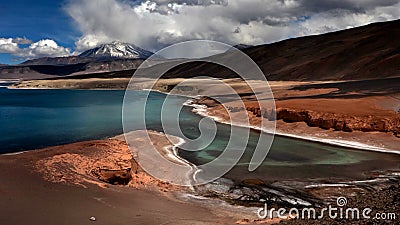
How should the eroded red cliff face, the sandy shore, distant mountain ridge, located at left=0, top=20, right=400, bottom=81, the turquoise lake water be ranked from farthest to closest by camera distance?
distant mountain ridge, located at left=0, top=20, right=400, bottom=81 < the eroded red cliff face < the turquoise lake water < the sandy shore

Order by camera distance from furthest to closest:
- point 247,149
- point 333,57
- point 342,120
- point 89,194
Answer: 1. point 333,57
2. point 342,120
3. point 247,149
4. point 89,194

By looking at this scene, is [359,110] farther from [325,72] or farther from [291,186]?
[325,72]

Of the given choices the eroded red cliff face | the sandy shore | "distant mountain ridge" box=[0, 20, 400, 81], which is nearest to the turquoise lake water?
the eroded red cliff face

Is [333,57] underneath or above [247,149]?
above

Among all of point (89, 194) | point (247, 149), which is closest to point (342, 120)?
point (247, 149)

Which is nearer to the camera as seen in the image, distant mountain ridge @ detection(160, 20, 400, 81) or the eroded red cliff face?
the eroded red cliff face

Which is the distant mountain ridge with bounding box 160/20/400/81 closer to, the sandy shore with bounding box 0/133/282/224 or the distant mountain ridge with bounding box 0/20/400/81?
the distant mountain ridge with bounding box 0/20/400/81

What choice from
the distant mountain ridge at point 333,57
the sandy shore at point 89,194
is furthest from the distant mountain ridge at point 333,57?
the sandy shore at point 89,194

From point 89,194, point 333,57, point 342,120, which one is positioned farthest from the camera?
point 333,57

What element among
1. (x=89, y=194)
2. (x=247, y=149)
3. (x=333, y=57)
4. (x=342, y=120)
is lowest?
(x=247, y=149)

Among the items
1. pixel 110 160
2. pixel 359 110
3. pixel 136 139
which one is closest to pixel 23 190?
pixel 110 160

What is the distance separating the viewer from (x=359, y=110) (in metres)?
31.5

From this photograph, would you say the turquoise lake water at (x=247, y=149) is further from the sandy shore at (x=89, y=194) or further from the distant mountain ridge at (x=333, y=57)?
the distant mountain ridge at (x=333, y=57)

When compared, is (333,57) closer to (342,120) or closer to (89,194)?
(342,120)
